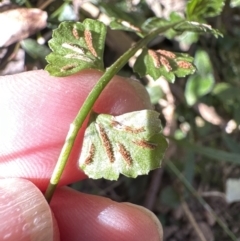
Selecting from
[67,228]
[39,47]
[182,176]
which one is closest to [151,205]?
[182,176]

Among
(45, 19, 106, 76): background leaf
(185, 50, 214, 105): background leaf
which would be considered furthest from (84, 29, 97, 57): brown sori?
(185, 50, 214, 105): background leaf


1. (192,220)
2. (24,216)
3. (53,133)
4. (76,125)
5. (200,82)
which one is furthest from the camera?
(192,220)

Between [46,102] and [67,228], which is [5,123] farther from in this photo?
[67,228]

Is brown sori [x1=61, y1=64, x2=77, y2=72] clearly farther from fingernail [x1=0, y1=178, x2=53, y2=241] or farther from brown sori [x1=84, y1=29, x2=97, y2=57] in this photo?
fingernail [x1=0, y1=178, x2=53, y2=241]

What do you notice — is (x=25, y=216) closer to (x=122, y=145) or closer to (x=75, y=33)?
(x=122, y=145)

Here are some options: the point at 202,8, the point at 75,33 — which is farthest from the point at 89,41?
the point at 202,8

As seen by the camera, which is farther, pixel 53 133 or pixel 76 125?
pixel 53 133

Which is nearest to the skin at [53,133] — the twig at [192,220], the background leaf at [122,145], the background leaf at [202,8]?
the background leaf at [122,145]
